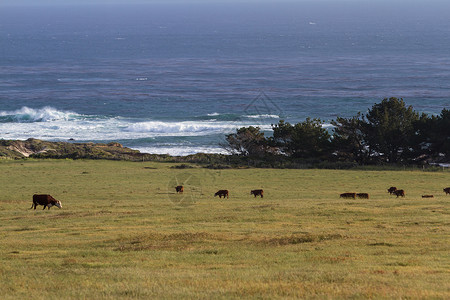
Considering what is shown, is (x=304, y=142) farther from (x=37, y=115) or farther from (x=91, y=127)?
→ (x=37, y=115)

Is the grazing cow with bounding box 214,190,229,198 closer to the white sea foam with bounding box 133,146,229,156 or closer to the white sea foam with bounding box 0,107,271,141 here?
the white sea foam with bounding box 133,146,229,156

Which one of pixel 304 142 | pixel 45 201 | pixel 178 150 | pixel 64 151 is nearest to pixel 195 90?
pixel 178 150

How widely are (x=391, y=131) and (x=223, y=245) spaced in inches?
1571

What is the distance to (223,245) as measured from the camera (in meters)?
19.3

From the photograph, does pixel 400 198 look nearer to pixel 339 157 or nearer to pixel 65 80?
pixel 339 157

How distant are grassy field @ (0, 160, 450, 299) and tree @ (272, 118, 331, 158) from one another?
19.8 m

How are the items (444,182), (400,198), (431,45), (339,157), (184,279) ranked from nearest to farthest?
(184,279)
(400,198)
(444,182)
(339,157)
(431,45)

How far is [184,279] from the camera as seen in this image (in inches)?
578

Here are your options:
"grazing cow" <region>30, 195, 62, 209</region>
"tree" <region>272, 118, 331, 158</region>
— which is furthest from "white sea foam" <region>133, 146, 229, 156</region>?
"grazing cow" <region>30, 195, 62, 209</region>

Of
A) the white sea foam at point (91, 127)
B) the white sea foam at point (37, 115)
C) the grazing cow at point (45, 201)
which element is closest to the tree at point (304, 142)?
the white sea foam at point (91, 127)

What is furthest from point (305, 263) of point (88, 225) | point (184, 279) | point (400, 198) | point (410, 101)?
point (410, 101)

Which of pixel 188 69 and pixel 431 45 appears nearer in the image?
pixel 188 69

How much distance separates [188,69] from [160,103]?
4327cm

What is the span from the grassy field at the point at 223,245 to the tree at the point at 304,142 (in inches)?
779
